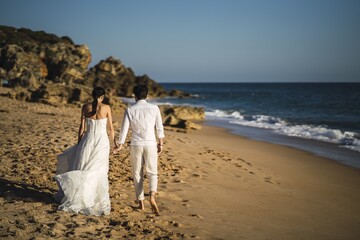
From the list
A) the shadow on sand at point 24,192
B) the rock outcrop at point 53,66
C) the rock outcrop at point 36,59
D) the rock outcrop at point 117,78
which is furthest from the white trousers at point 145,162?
the rock outcrop at point 117,78

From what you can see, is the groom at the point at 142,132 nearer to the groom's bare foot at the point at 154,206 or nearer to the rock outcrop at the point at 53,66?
the groom's bare foot at the point at 154,206

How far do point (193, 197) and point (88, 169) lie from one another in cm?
216

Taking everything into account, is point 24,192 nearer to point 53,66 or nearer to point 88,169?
point 88,169

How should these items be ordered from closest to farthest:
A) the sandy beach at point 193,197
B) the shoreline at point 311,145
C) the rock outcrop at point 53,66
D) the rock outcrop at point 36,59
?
the sandy beach at point 193,197 < the shoreline at point 311,145 < the rock outcrop at point 36,59 < the rock outcrop at point 53,66

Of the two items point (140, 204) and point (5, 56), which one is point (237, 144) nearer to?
point (140, 204)

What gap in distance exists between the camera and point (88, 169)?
4809 millimetres

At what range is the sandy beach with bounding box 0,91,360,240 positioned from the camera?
14.5 feet

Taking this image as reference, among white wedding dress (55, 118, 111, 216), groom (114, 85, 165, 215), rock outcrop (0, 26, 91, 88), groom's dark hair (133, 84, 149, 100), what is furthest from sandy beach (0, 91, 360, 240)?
rock outcrop (0, 26, 91, 88)

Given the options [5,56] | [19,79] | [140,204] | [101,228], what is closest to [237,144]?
[140,204]

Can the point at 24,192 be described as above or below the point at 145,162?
below

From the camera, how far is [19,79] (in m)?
28.6

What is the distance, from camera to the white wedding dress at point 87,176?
4715mm

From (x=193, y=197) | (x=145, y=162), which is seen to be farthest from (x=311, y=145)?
(x=145, y=162)

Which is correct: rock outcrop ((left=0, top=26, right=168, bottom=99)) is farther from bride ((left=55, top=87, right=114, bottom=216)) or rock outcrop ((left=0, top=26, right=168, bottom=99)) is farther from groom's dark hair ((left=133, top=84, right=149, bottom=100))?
groom's dark hair ((left=133, top=84, right=149, bottom=100))
